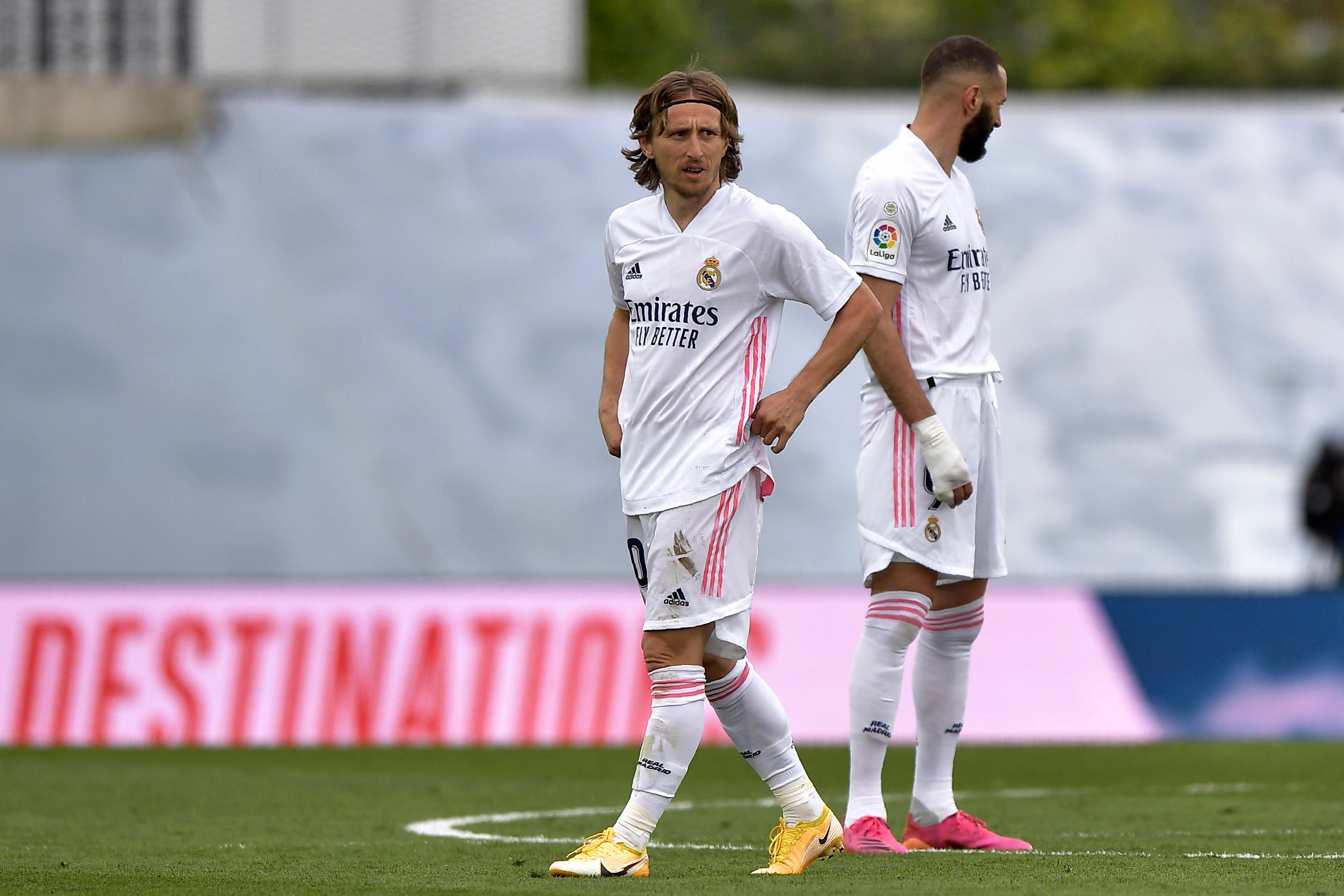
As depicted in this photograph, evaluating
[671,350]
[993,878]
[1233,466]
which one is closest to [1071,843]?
A: [993,878]

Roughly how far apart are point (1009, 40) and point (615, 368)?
122 ft

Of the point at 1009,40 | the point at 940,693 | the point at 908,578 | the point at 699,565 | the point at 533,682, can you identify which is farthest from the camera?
the point at 1009,40

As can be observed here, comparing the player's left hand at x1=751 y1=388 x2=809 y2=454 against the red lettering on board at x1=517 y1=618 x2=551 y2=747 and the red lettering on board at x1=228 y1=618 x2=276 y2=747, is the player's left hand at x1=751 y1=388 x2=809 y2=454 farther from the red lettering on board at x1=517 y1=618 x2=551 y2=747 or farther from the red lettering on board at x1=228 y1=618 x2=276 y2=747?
the red lettering on board at x1=228 y1=618 x2=276 y2=747

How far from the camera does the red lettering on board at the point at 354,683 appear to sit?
12938 mm

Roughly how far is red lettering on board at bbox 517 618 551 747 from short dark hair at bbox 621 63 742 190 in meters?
7.67

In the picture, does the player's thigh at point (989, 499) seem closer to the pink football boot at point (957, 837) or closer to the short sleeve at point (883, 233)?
the short sleeve at point (883, 233)

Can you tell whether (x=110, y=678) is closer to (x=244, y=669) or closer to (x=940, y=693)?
(x=244, y=669)

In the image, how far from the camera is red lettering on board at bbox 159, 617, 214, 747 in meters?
12.9

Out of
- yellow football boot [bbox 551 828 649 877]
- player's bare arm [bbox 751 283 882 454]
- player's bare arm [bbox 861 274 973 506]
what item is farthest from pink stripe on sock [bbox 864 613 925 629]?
yellow football boot [bbox 551 828 649 877]

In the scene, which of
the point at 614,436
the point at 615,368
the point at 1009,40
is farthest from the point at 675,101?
the point at 1009,40

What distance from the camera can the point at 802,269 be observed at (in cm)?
555

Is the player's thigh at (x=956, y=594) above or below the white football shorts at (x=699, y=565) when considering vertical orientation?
below

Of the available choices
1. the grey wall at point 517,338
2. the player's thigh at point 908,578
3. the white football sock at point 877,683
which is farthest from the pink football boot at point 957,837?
the grey wall at point 517,338

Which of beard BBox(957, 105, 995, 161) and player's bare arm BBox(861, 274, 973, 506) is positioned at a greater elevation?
beard BBox(957, 105, 995, 161)
